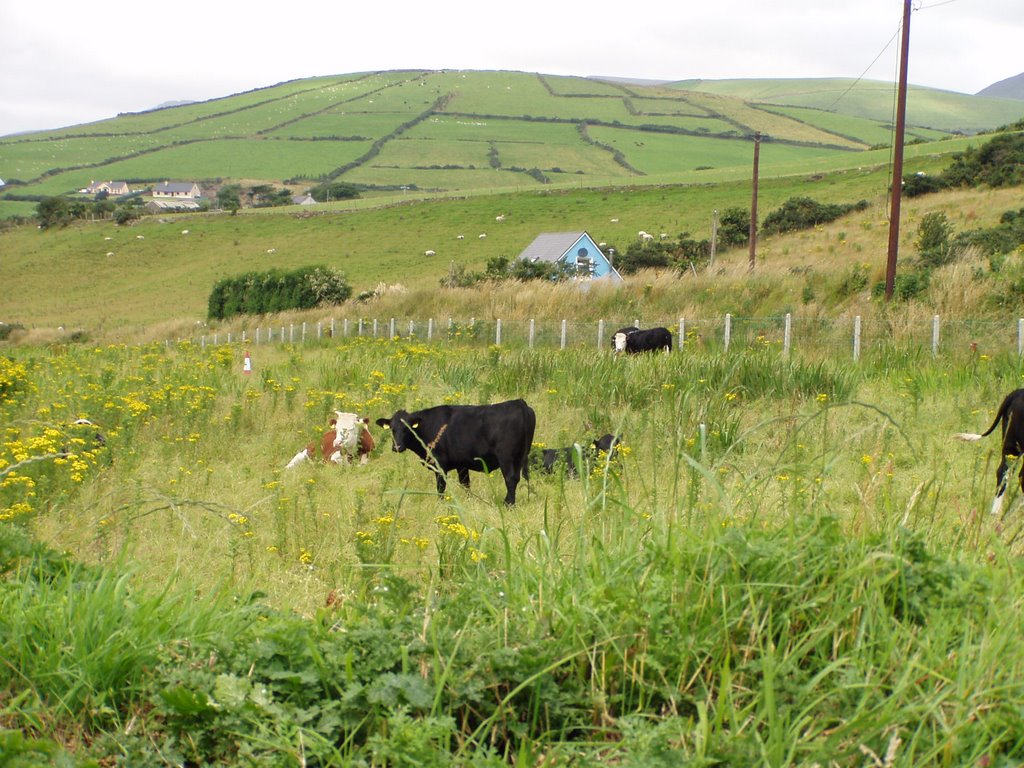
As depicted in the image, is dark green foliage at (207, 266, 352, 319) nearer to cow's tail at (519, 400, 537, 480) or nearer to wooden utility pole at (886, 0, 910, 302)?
wooden utility pole at (886, 0, 910, 302)

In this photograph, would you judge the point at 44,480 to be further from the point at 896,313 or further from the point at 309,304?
the point at 309,304

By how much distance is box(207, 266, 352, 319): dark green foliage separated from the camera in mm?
43562

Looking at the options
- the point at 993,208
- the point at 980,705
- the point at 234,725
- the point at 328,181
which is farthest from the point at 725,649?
the point at 328,181

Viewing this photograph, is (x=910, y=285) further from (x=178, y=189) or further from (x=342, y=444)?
(x=178, y=189)

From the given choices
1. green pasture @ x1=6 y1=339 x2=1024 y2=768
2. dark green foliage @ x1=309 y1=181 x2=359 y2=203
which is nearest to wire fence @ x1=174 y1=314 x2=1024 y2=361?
green pasture @ x1=6 y1=339 x2=1024 y2=768

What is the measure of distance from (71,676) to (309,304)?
4149 cm

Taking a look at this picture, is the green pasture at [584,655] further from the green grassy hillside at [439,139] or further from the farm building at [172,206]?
the farm building at [172,206]

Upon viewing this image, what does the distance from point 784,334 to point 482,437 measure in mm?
12012

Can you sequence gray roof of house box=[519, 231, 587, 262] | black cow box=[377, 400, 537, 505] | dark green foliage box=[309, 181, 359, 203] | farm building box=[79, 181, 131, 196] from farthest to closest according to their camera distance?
farm building box=[79, 181, 131, 196]
dark green foliage box=[309, 181, 359, 203]
gray roof of house box=[519, 231, 587, 262]
black cow box=[377, 400, 537, 505]

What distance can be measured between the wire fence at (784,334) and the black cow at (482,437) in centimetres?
624

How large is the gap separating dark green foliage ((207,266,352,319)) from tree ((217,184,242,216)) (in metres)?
39.9

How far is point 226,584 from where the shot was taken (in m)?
3.75

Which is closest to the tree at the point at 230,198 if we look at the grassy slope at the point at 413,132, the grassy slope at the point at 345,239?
the grassy slope at the point at 345,239

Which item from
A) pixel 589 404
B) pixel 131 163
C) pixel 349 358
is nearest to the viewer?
pixel 589 404
